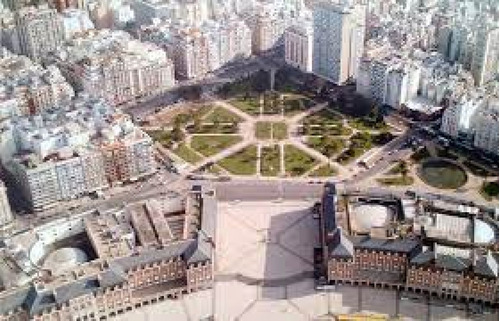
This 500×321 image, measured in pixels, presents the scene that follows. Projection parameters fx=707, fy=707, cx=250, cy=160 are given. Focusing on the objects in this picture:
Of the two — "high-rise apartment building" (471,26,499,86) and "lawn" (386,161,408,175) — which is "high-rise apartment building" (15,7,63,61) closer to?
"lawn" (386,161,408,175)

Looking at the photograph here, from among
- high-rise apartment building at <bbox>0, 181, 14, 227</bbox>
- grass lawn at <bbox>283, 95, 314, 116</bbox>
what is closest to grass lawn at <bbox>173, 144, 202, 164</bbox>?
grass lawn at <bbox>283, 95, 314, 116</bbox>

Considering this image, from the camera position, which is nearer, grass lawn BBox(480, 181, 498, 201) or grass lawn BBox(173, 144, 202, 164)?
grass lawn BBox(480, 181, 498, 201)

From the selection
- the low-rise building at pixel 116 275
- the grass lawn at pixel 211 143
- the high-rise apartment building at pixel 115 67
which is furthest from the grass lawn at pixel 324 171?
the high-rise apartment building at pixel 115 67

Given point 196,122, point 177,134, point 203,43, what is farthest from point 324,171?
point 203,43

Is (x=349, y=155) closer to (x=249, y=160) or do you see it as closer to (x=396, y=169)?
(x=396, y=169)

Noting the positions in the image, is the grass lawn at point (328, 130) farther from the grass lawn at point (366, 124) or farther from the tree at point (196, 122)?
the tree at point (196, 122)

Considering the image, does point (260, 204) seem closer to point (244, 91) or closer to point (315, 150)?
point (315, 150)

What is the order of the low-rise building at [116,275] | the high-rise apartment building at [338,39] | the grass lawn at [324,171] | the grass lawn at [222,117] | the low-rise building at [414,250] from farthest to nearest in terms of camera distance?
1. the high-rise apartment building at [338,39]
2. the grass lawn at [222,117]
3. the grass lawn at [324,171]
4. the low-rise building at [414,250]
5. the low-rise building at [116,275]
